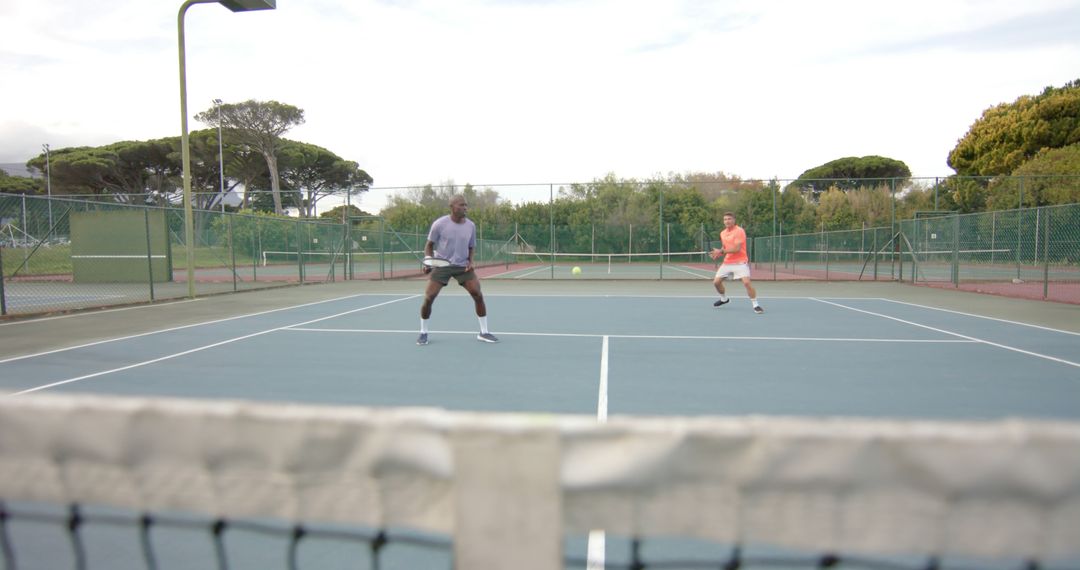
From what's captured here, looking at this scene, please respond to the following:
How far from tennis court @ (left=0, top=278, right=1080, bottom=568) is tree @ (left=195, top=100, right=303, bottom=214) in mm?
38487

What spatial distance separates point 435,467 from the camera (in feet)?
3.38

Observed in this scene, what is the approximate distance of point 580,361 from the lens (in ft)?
20.3

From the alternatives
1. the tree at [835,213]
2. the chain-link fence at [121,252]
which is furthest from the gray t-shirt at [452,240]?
the tree at [835,213]

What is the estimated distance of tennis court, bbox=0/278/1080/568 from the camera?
14.8 feet

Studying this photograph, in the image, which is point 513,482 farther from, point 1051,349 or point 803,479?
point 1051,349

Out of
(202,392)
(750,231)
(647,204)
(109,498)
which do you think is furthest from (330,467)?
(750,231)

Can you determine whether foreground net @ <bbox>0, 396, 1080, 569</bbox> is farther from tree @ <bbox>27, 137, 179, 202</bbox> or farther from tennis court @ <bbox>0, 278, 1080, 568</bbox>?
tree @ <bbox>27, 137, 179, 202</bbox>

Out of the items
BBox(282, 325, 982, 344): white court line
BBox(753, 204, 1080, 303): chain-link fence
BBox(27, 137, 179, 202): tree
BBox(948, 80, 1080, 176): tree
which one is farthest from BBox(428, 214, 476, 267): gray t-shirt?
BBox(27, 137, 179, 202): tree

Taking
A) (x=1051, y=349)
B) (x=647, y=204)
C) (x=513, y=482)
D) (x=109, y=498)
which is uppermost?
(x=647, y=204)

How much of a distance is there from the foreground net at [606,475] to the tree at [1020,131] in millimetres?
40430

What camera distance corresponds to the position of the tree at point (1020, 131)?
32344mm

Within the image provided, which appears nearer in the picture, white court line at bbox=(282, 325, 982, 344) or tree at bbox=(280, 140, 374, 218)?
white court line at bbox=(282, 325, 982, 344)

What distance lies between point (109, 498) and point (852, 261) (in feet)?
85.0

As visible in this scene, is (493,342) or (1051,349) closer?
(1051,349)
